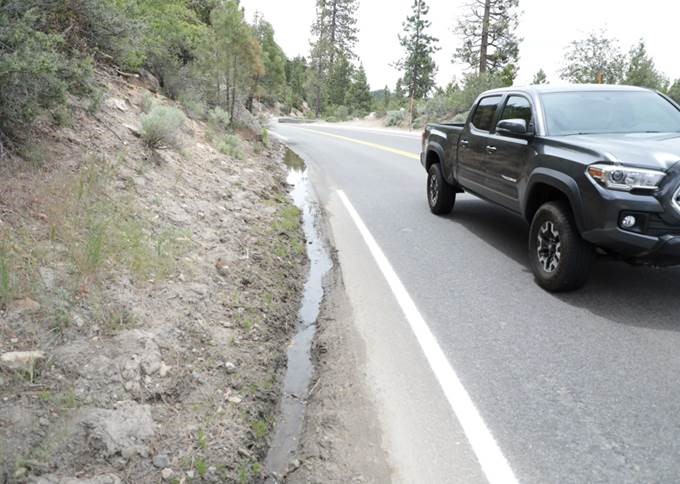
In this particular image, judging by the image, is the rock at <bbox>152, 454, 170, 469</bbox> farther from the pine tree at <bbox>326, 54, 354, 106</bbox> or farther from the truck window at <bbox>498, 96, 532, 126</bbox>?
the pine tree at <bbox>326, 54, 354, 106</bbox>

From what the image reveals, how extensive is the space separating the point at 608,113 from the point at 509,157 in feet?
3.57

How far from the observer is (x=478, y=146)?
7203 mm

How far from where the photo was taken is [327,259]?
23.6ft

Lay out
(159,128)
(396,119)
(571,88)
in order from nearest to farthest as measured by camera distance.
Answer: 1. (571,88)
2. (159,128)
3. (396,119)

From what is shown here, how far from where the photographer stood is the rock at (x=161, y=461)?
3.02 meters

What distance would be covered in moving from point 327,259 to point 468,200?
389 centimetres

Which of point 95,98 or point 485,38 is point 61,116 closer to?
point 95,98

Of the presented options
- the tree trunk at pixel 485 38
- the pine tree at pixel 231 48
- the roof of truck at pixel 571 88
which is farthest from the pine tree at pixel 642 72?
the roof of truck at pixel 571 88

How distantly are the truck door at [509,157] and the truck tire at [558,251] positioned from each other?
661 mm

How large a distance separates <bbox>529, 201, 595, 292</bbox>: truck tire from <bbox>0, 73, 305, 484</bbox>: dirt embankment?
2538mm

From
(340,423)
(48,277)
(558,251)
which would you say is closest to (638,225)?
(558,251)

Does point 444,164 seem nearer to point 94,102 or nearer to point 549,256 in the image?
point 549,256

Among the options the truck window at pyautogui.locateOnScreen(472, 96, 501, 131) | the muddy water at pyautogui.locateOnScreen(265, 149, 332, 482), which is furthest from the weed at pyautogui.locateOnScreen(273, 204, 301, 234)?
the truck window at pyautogui.locateOnScreen(472, 96, 501, 131)

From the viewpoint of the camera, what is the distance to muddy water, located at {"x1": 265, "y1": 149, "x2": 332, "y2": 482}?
3.39 m
